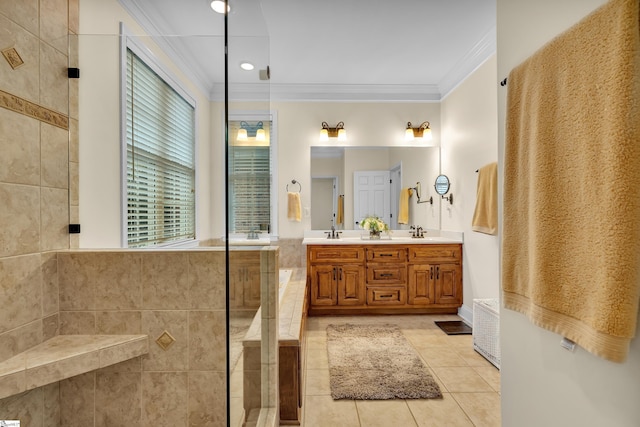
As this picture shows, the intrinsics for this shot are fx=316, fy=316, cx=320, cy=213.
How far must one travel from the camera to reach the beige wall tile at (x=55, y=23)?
140cm

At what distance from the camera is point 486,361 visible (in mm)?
2375

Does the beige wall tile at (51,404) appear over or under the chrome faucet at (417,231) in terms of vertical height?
under

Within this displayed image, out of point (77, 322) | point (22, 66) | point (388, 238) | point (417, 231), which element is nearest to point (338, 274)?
point (388, 238)

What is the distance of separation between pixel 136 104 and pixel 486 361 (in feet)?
9.68

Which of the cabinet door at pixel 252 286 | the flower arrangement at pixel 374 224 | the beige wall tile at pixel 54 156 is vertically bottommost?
the cabinet door at pixel 252 286

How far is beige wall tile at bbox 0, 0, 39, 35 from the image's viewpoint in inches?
49.3

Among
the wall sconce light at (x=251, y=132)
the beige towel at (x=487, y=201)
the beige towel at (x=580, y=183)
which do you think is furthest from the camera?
the beige towel at (x=487, y=201)

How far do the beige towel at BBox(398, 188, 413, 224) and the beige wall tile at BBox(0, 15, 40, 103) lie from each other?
340 cm

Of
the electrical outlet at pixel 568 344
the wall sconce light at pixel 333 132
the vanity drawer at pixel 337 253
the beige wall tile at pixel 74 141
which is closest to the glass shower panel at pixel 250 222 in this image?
the beige wall tile at pixel 74 141

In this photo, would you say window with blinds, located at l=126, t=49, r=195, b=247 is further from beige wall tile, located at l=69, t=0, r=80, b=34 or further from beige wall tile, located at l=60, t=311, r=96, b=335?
beige wall tile, located at l=60, t=311, r=96, b=335

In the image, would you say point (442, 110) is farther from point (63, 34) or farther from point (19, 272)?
point (19, 272)

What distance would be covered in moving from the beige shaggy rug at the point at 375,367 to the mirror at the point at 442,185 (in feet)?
5.48

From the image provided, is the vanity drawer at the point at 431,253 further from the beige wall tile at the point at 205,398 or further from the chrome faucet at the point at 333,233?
the beige wall tile at the point at 205,398

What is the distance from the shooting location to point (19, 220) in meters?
1.30
